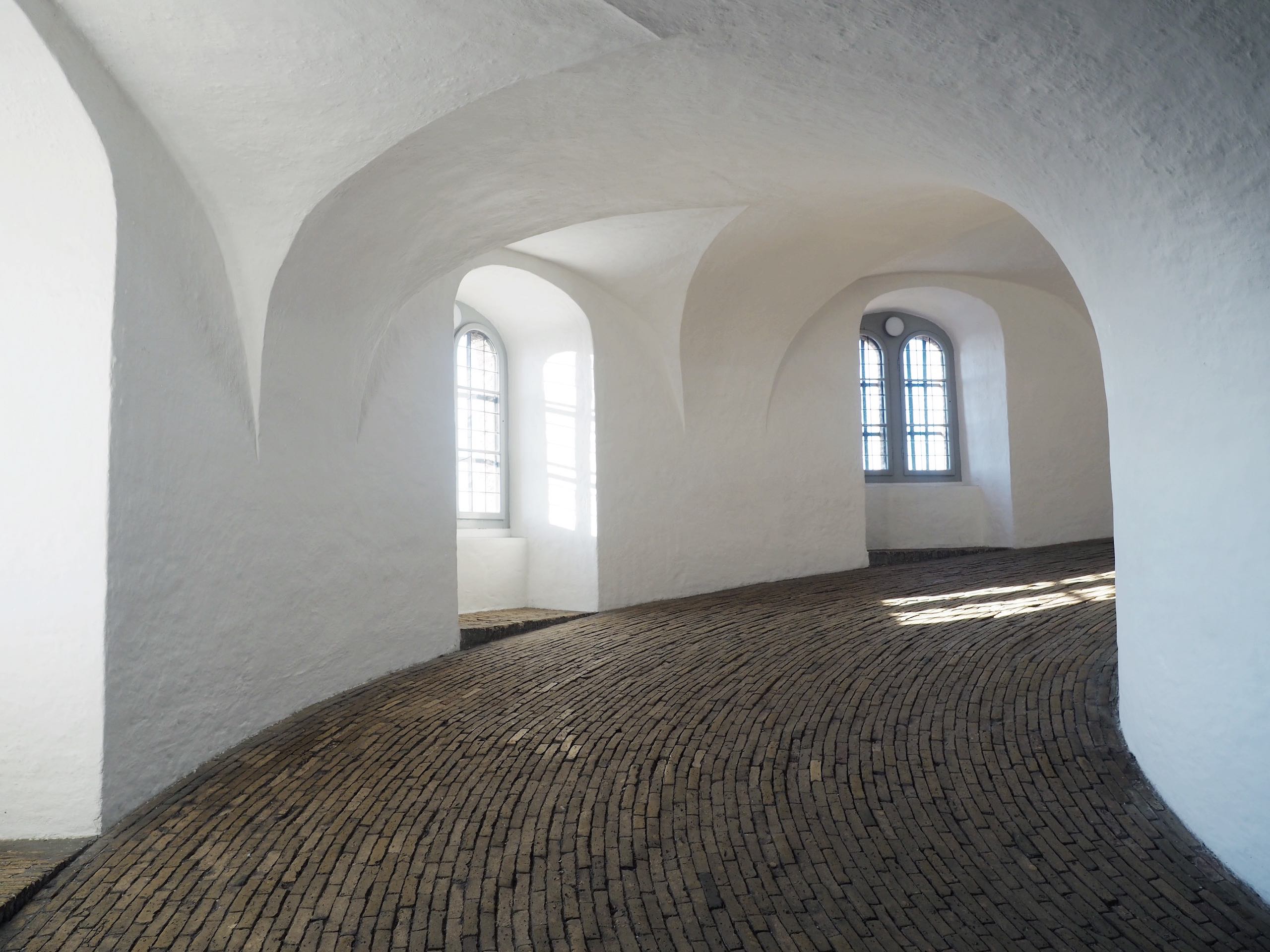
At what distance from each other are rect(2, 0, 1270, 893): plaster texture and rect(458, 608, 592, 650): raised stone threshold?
49cm

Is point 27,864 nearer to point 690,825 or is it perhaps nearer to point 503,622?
point 690,825

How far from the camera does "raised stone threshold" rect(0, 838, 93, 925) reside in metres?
4.56

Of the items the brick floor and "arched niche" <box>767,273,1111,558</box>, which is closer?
the brick floor

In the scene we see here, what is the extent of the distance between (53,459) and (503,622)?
5317 mm

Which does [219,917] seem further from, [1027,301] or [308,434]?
[1027,301]

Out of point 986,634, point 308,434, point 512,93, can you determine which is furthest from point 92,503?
point 986,634

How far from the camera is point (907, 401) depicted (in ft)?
52.3

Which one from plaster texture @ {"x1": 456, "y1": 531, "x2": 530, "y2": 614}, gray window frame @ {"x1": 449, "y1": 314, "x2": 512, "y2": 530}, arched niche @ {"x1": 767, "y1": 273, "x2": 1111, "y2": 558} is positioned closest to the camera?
plaster texture @ {"x1": 456, "y1": 531, "x2": 530, "y2": 614}

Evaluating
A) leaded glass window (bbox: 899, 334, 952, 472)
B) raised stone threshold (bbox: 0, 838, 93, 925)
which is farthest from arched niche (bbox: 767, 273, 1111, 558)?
raised stone threshold (bbox: 0, 838, 93, 925)

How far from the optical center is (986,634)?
8.30 m

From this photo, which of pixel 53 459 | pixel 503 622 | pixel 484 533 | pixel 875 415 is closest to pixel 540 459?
pixel 484 533

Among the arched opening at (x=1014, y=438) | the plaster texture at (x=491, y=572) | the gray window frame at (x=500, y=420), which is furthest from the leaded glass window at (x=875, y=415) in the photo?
the plaster texture at (x=491, y=572)

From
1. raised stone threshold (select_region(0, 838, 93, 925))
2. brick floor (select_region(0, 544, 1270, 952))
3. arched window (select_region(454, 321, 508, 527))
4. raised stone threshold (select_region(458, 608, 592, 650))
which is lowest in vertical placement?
raised stone threshold (select_region(0, 838, 93, 925))

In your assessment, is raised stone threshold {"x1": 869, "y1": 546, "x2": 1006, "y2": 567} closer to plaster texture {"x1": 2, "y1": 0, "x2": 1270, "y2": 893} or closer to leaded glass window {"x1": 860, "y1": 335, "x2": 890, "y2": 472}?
leaded glass window {"x1": 860, "y1": 335, "x2": 890, "y2": 472}
